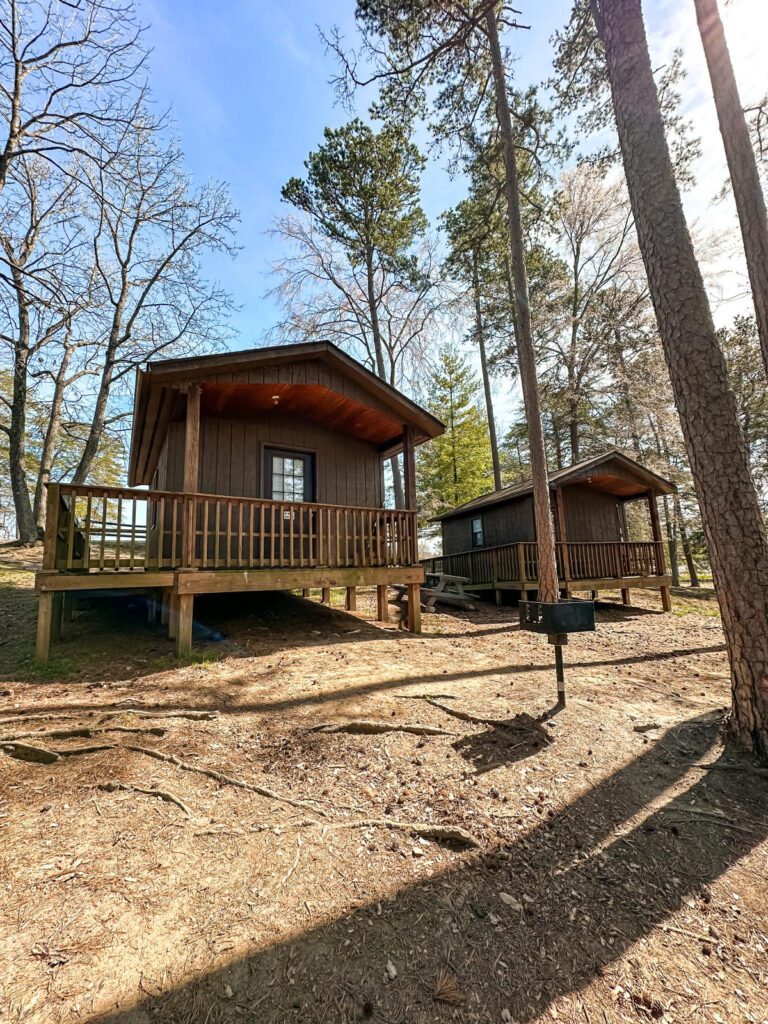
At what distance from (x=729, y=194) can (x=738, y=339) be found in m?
15.0

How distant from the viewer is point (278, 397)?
8.33 meters

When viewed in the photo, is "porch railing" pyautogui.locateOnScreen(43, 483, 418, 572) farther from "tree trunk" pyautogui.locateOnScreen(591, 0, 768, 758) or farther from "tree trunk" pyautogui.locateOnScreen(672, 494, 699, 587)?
"tree trunk" pyautogui.locateOnScreen(672, 494, 699, 587)

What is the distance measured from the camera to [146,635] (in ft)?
22.4

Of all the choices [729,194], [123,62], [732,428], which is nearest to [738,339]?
[729,194]

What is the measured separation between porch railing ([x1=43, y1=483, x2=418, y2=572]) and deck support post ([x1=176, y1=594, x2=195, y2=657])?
0.48m

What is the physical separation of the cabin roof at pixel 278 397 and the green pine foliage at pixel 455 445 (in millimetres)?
13983

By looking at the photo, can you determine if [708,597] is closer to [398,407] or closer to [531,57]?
[398,407]

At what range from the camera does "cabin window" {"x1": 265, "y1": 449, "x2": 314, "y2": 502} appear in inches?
349

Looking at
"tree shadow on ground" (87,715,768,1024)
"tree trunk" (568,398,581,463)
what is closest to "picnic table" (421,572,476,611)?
"tree shadow on ground" (87,715,768,1024)

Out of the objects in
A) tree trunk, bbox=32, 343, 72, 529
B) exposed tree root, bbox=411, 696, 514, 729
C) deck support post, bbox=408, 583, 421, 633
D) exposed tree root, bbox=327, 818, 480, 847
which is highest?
tree trunk, bbox=32, 343, 72, 529

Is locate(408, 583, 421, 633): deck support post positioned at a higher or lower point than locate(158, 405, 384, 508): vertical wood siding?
lower

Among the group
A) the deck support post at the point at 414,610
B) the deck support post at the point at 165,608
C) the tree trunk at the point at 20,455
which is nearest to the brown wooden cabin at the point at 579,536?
the deck support post at the point at 414,610

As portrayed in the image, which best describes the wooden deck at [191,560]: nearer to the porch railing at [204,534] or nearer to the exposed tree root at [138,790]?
the porch railing at [204,534]

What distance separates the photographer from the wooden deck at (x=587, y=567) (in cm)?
1235
